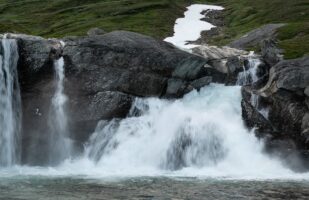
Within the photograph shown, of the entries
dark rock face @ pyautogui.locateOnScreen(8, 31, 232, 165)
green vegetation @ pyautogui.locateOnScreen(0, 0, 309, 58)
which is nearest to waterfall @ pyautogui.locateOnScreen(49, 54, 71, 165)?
dark rock face @ pyautogui.locateOnScreen(8, 31, 232, 165)

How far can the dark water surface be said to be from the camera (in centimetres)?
3525

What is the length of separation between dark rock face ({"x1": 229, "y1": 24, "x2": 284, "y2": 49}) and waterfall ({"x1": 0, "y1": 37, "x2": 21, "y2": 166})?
181 ft

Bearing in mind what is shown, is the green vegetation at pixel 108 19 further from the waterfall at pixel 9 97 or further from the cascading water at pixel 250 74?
the waterfall at pixel 9 97

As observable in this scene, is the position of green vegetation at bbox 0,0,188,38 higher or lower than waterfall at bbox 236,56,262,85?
higher

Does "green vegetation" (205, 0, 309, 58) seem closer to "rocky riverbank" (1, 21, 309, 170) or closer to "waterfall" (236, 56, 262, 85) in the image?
"waterfall" (236, 56, 262, 85)

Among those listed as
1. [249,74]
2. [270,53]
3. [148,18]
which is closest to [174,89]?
[249,74]

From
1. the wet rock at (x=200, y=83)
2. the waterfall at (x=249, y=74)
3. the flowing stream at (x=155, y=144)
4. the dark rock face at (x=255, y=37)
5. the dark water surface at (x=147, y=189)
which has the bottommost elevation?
the dark water surface at (x=147, y=189)

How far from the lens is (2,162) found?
185 feet

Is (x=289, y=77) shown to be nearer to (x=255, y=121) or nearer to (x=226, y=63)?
(x=255, y=121)

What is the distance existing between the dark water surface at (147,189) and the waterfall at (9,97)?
13557 millimetres

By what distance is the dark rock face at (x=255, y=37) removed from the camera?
10712 cm

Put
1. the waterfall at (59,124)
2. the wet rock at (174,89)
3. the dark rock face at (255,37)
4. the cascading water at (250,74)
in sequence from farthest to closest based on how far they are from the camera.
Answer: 1. the dark rock face at (255,37)
2. the cascading water at (250,74)
3. the wet rock at (174,89)
4. the waterfall at (59,124)

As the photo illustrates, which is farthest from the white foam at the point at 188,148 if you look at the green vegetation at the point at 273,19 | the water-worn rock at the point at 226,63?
the green vegetation at the point at 273,19

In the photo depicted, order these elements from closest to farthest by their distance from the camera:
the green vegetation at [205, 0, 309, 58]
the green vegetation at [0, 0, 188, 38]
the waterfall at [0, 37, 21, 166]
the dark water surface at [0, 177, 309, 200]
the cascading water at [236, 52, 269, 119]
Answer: the dark water surface at [0, 177, 309, 200] < the waterfall at [0, 37, 21, 166] < the cascading water at [236, 52, 269, 119] < the green vegetation at [205, 0, 309, 58] < the green vegetation at [0, 0, 188, 38]
